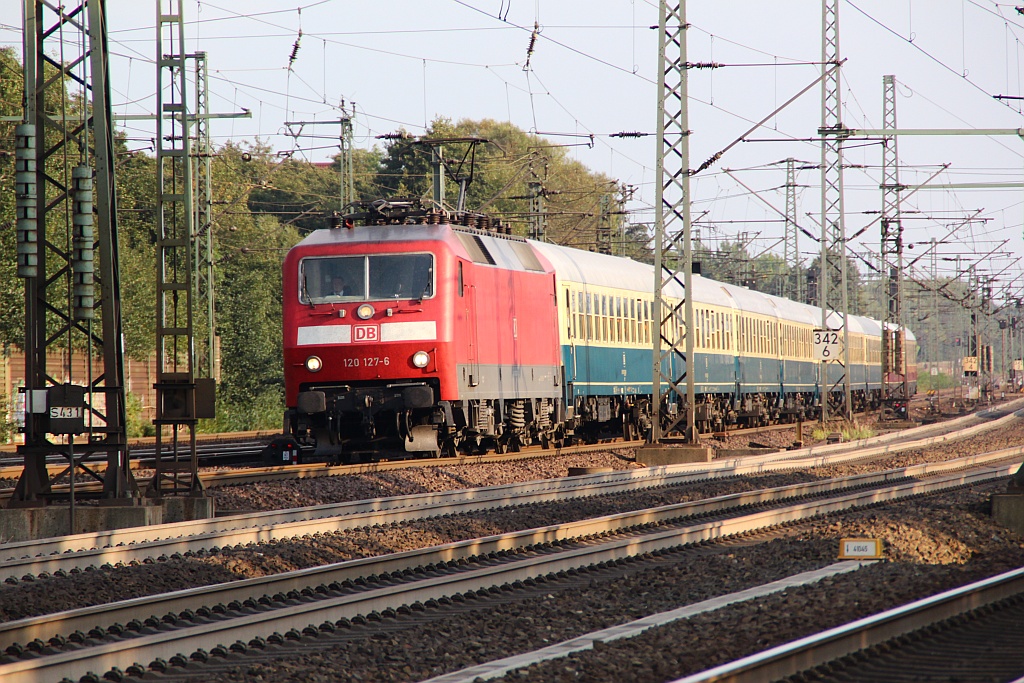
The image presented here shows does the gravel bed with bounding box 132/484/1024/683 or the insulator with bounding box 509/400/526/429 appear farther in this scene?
the insulator with bounding box 509/400/526/429

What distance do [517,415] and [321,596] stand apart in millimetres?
12894

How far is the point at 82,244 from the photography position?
13.2 metres

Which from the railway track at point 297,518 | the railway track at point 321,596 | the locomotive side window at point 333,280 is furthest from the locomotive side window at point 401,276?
the railway track at point 321,596

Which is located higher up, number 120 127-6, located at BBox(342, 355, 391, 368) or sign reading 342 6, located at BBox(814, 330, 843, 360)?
sign reading 342 6, located at BBox(814, 330, 843, 360)

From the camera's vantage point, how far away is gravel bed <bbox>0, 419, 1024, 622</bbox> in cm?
858

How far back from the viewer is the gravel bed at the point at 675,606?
6.54 m

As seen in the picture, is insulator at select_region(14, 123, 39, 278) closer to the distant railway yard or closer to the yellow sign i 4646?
the distant railway yard

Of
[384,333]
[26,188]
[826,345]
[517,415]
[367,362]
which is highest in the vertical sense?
[26,188]

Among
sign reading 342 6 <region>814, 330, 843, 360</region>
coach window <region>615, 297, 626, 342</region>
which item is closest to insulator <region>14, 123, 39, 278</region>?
coach window <region>615, 297, 626, 342</region>

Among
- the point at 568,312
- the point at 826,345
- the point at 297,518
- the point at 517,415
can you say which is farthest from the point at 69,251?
the point at 826,345

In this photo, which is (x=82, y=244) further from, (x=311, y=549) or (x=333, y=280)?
(x=333, y=280)

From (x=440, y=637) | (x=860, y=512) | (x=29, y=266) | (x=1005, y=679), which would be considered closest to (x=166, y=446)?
(x=29, y=266)

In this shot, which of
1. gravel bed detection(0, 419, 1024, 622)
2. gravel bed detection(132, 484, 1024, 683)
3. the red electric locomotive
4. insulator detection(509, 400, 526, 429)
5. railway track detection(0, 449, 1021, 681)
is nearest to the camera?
gravel bed detection(132, 484, 1024, 683)

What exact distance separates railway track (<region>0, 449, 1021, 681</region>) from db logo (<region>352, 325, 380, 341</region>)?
600 cm
